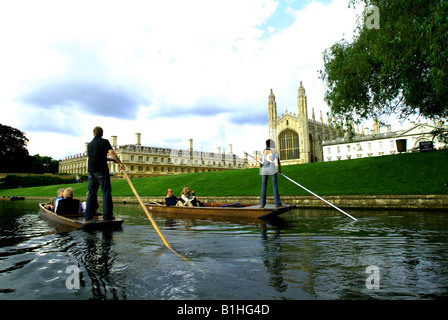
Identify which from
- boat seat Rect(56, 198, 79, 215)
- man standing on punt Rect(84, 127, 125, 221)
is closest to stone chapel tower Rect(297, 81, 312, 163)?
boat seat Rect(56, 198, 79, 215)

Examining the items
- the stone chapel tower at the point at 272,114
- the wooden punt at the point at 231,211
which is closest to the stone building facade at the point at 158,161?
the stone chapel tower at the point at 272,114

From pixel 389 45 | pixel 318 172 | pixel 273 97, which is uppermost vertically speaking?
pixel 273 97

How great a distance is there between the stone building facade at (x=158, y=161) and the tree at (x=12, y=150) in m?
18.7

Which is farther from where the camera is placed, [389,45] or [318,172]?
[318,172]

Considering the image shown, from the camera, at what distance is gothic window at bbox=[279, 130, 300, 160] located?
73.1 m

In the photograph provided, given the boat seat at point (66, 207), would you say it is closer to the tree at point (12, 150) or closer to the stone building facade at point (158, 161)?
the tree at point (12, 150)

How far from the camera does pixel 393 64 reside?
10906mm

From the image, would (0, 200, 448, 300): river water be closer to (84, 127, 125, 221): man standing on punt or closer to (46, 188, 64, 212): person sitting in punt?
(84, 127, 125, 221): man standing on punt

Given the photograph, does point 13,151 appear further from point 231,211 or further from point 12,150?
point 231,211

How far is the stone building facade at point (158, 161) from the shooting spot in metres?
75.9
